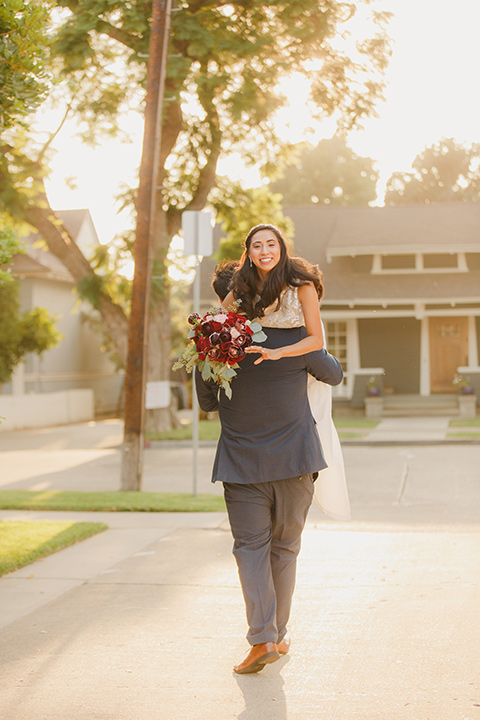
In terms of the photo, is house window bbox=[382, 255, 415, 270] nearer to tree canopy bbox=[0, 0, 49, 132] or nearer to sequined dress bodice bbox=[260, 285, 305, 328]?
tree canopy bbox=[0, 0, 49, 132]

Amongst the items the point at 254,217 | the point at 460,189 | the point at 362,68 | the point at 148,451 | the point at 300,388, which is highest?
the point at 460,189

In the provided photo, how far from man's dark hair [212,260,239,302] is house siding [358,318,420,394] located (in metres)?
21.1

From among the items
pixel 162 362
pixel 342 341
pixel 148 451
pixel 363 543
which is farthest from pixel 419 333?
pixel 363 543

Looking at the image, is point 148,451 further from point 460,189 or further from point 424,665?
point 460,189

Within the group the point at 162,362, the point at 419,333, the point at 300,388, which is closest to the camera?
the point at 300,388

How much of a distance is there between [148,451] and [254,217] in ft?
23.7

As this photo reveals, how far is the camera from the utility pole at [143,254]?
33.6 feet

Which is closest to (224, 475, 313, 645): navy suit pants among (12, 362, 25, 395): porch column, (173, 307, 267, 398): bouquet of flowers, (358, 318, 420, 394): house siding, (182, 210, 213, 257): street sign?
(173, 307, 267, 398): bouquet of flowers

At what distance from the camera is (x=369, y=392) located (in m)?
23.8

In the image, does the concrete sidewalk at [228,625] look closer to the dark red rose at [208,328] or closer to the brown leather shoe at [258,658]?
the brown leather shoe at [258,658]

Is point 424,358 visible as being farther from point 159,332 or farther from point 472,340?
point 159,332

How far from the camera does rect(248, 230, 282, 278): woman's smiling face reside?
14.5 feet

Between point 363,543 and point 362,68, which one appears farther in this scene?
point 362,68

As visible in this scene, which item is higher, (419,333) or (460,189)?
(460,189)
